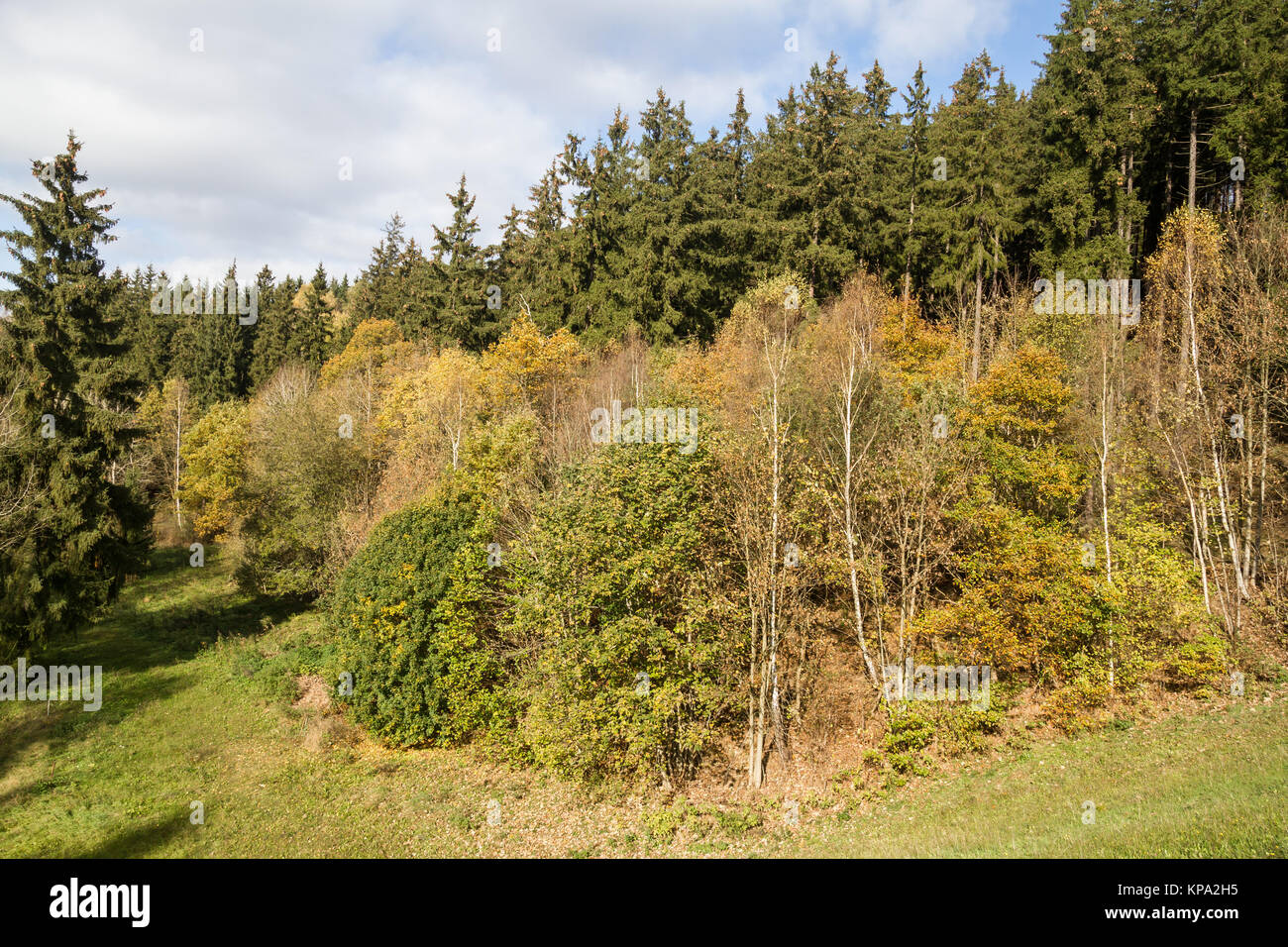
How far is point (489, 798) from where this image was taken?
1712 centimetres

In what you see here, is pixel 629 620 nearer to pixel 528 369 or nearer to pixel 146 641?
pixel 528 369

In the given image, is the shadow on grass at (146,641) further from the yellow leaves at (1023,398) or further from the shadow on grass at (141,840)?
the yellow leaves at (1023,398)

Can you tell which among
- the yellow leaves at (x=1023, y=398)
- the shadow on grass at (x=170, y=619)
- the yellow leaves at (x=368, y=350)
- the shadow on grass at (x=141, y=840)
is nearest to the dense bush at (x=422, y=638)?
the shadow on grass at (x=141, y=840)

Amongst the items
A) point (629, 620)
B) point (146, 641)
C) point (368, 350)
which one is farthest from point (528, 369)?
point (368, 350)

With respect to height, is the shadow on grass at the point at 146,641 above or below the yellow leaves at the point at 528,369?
below

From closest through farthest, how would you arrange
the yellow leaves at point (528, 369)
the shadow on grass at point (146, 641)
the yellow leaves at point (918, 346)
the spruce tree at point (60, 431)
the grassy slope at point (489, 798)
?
1. the grassy slope at point (489, 798)
2. the shadow on grass at point (146, 641)
3. the spruce tree at point (60, 431)
4. the yellow leaves at point (918, 346)
5. the yellow leaves at point (528, 369)

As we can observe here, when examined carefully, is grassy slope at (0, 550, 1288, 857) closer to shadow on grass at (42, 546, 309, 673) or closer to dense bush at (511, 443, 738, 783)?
dense bush at (511, 443, 738, 783)

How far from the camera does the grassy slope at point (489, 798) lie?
37.8 ft

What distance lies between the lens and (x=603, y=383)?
1262 inches

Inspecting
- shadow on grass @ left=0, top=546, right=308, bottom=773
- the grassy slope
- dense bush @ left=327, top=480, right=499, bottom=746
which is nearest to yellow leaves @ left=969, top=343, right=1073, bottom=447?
the grassy slope

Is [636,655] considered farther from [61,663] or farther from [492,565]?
[61,663]

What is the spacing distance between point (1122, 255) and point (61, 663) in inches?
1894
